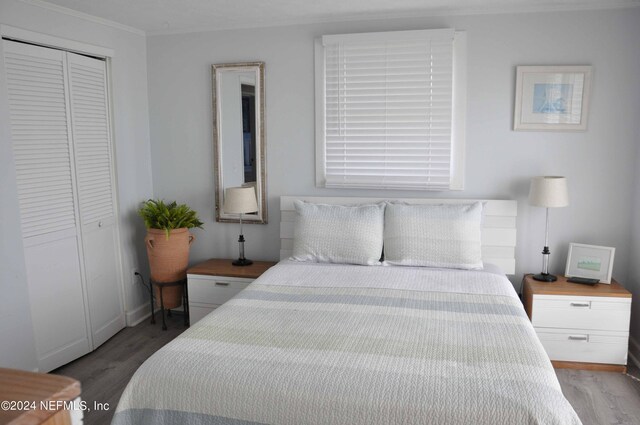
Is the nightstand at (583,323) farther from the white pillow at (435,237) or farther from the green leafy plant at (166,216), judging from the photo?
the green leafy plant at (166,216)

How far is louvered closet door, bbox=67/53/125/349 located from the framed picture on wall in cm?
299

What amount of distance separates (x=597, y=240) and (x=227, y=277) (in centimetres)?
266

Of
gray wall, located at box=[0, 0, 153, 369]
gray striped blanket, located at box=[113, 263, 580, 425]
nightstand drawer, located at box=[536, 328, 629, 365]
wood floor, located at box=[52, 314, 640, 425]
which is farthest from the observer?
nightstand drawer, located at box=[536, 328, 629, 365]

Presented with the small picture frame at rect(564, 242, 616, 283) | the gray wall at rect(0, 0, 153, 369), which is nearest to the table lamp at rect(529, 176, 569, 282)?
the small picture frame at rect(564, 242, 616, 283)

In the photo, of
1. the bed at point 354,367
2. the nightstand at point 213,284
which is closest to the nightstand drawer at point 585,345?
the bed at point 354,367

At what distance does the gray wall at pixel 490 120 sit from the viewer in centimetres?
335

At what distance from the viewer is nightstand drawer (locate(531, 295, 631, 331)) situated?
3.09 meters

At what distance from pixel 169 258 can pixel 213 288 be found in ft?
1.39

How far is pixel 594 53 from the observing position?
334 centimetres

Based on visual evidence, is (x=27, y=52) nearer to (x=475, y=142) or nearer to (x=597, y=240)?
(x=475, y=142)

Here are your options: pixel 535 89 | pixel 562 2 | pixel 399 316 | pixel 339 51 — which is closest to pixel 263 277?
pixel 399 316

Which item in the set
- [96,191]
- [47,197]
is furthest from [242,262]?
[47,197]

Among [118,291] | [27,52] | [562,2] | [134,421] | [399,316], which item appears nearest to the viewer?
[134,421]

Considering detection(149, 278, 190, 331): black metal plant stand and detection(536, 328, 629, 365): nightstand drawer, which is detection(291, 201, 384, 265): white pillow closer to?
detection(149, 278, 190, 331): black metal plant stand
